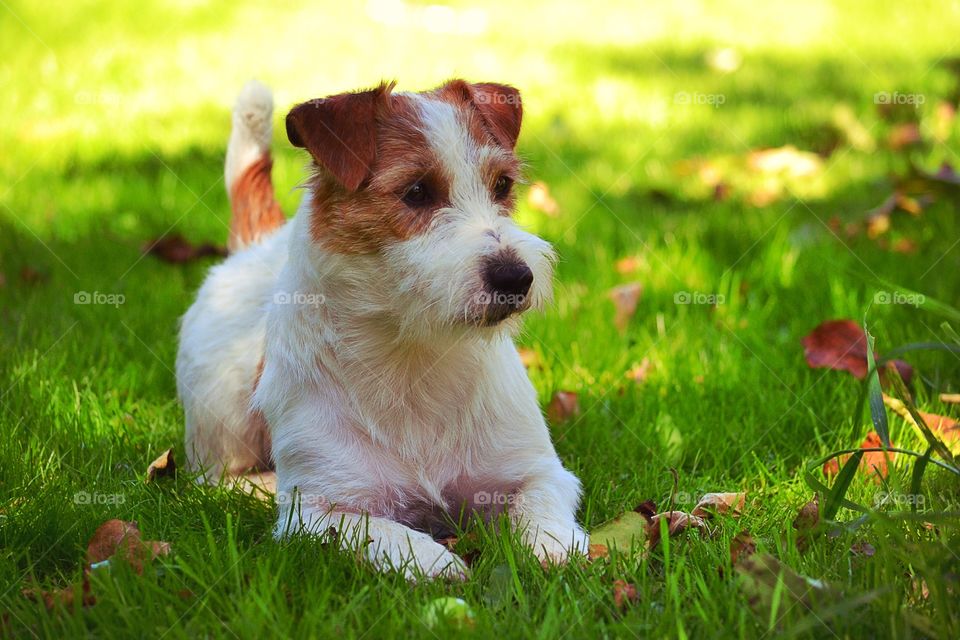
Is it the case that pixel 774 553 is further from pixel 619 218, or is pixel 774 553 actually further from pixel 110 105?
pixel 110 105

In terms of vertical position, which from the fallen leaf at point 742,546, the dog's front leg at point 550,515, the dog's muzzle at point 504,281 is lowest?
the dog's front leg at point 550,515

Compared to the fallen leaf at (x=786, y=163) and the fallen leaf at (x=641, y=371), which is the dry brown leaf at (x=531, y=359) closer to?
the fallen leaf at (x=641, y=371)

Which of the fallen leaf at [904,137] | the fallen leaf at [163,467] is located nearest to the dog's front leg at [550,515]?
the fallen leaf at [163,467]

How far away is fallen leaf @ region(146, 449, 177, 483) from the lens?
11.0 feet

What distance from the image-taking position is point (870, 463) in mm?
3271

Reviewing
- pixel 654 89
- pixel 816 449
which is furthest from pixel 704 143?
pixel 816 449

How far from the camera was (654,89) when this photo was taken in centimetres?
812

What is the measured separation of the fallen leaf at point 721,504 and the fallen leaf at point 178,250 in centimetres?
321

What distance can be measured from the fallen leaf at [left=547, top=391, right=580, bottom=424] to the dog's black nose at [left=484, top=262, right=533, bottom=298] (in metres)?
1.15

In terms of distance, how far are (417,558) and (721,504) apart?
3.04ft

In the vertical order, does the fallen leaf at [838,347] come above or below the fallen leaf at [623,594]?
above

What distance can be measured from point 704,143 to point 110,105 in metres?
4.49

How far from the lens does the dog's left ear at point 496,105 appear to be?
3180 mm

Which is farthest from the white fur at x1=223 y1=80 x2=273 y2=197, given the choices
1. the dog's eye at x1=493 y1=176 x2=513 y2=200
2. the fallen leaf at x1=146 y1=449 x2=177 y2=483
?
the dog's eye at x1=493 y1=176 x2=513 y2=200
